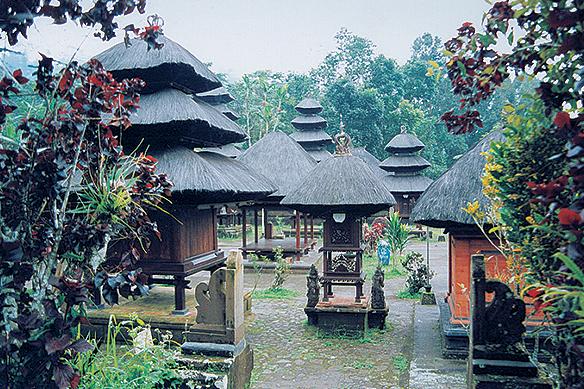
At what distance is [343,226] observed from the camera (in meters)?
10.4

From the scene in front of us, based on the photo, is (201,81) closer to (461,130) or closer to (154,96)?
(154,96)

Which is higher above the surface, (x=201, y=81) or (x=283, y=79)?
(x=283, y=79)

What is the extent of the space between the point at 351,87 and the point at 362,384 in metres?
32.9

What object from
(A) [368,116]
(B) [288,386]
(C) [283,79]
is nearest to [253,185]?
(B) [288,386]

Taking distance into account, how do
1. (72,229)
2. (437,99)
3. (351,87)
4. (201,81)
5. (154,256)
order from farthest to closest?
(437,99), (351,87), (201,81), (154,256), (72,229)

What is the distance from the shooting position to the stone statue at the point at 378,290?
408 inches

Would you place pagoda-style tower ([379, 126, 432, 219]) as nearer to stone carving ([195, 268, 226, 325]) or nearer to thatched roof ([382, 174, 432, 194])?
thatched roof ([382, 174, 432, 194])

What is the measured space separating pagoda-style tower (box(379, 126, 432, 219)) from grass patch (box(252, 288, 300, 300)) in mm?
15528

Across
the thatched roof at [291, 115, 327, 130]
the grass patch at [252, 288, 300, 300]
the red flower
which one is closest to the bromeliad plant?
the red flower

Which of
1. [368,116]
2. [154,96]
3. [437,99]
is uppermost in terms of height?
[437,99]

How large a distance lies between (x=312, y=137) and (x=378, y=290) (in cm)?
2059

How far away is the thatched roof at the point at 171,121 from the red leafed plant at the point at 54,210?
5032mm

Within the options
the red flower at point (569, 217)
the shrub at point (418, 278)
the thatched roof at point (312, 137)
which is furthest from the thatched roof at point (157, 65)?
the thatched roof at point (312, 137)

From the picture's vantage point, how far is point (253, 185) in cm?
1055
